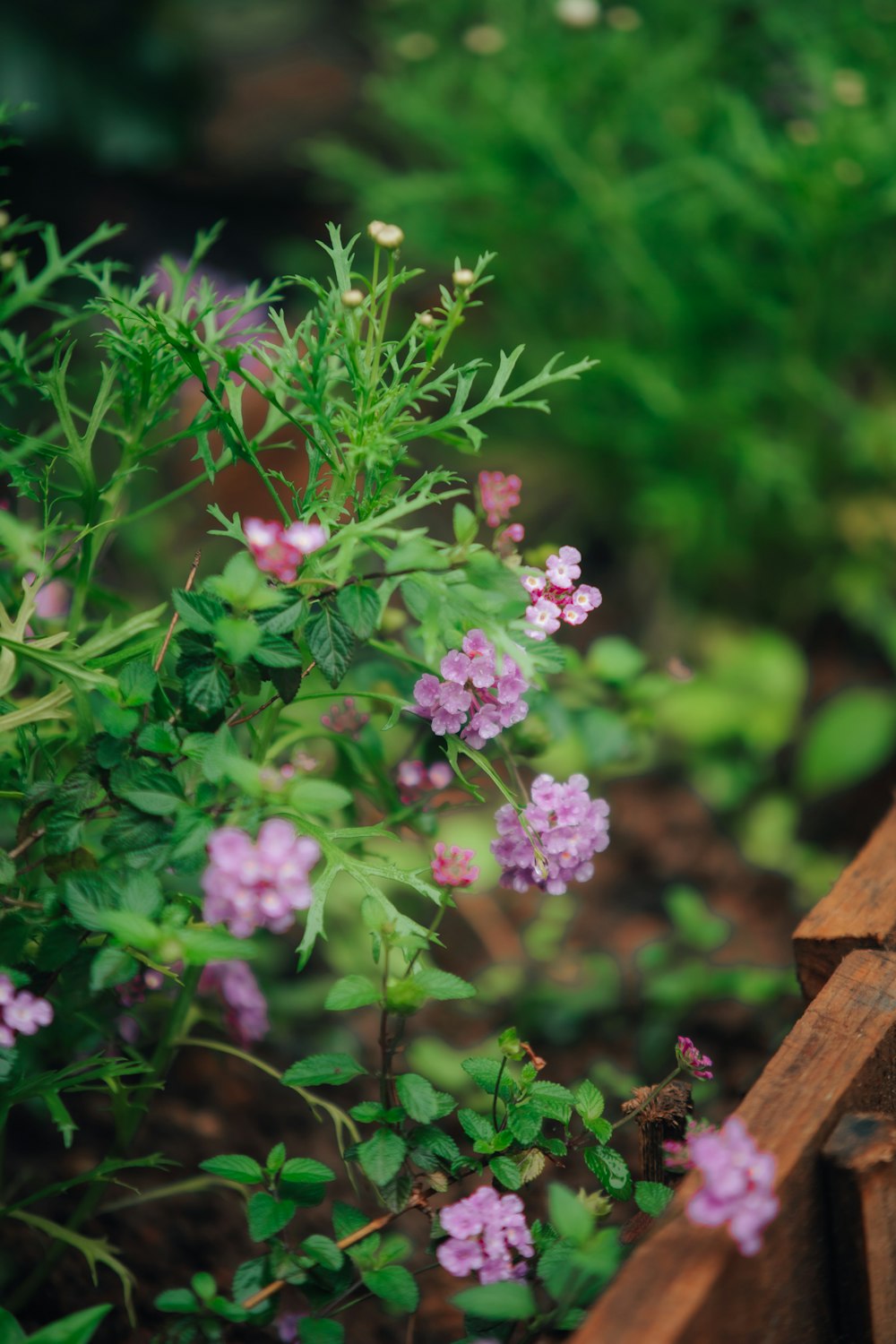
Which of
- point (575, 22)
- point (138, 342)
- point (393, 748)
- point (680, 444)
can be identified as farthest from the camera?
point (680, 444)

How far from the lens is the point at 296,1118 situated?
1.21 meters

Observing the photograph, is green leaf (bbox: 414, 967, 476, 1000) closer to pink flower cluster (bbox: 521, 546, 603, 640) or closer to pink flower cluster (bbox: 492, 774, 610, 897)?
pink flower cluster (bbox: 492, 774, 610, 897)

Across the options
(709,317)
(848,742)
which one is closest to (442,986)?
(848,742)

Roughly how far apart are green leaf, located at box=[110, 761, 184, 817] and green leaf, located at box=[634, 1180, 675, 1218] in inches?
15.4

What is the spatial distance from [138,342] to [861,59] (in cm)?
173

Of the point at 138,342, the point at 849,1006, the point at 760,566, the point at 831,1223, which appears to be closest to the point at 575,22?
the point at 760,566

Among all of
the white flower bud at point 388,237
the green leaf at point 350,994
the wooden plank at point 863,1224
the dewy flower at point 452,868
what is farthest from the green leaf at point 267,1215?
the white flower bud at point 388,237

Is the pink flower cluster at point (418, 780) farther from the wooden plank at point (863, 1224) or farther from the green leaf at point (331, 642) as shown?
the wooden plank at point (863, 1224)

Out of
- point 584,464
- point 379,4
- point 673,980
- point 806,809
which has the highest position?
point 379,4

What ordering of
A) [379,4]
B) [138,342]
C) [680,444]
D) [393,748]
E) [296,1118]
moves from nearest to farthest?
[138,342] → [296,1118] → [393,748] → [680,444] → [379,4]

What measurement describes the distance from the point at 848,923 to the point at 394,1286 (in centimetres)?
42

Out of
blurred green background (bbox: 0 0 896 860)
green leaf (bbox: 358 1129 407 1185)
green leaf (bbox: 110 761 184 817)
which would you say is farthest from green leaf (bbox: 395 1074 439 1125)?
blurred green background (bbox: 0 0 896 860)

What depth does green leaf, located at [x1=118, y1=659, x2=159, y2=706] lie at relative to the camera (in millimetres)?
672

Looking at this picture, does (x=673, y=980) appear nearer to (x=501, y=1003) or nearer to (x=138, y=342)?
(x=501, y=1003)
